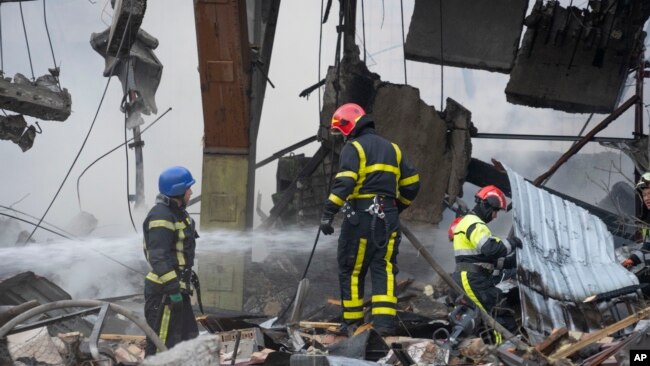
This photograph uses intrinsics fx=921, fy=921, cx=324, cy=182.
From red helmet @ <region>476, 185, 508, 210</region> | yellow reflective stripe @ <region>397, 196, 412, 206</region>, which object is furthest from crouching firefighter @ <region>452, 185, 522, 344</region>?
yellow reflective stripe @ <region>397, 196, 412, 206</region>

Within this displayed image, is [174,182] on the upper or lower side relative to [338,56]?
lower

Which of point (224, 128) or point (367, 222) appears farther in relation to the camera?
point (224, 128)

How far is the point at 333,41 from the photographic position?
2180 centimetres

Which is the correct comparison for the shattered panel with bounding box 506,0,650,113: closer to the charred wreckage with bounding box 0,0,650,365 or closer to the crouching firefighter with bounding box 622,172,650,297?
the charred wreckage with bounding box 0,0,650,365

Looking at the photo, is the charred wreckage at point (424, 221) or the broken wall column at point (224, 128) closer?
the charred wreckage at point (424, 221)

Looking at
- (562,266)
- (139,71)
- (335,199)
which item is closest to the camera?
(335,199)

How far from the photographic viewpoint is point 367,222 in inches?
277

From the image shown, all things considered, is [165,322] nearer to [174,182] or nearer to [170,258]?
[170,258]

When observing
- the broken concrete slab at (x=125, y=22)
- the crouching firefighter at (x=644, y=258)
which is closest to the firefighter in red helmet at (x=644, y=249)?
the crouching firefighter at (x=644, y=258)

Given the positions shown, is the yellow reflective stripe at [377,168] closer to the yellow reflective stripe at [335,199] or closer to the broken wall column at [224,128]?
the yellow reflective stripe at [335,199]

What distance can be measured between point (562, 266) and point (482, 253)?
99 cm

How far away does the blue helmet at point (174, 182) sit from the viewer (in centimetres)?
665

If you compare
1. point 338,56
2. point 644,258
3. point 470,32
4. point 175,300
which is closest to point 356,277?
point 175,300

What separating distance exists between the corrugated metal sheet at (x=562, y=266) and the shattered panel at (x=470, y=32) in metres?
4.31
